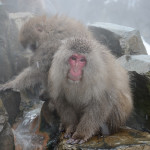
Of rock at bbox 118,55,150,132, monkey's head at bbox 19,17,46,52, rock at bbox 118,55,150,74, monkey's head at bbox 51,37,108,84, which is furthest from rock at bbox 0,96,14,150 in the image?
rock at bbox 118,55,150,74

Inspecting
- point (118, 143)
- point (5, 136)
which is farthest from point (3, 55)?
point (118, 143)

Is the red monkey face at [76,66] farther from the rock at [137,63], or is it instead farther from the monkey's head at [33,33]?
the monkey's head at [33,33]

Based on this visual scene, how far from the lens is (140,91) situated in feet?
12.3

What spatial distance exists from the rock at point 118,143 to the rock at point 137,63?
108cm

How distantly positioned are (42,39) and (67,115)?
1.39m

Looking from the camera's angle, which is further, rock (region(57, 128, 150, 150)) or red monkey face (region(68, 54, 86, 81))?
red monkey face (region(68, 54, 86, 81))

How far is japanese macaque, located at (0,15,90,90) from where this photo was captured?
12.5 feet

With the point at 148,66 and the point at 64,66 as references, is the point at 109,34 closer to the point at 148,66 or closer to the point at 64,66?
the point at 148,66

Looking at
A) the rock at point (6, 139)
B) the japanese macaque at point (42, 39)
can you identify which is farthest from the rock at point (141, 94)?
the rock at point (6, 139)

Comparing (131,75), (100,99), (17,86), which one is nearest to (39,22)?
(17,86)

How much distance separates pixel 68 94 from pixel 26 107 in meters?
1.97

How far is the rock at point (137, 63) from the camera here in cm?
374

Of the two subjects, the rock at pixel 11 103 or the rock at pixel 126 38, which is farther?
the rock at pixel 126 38

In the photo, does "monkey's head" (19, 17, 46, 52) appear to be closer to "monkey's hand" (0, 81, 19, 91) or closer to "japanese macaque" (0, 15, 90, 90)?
"japanese macaque" (0, 15, 90, 90)
